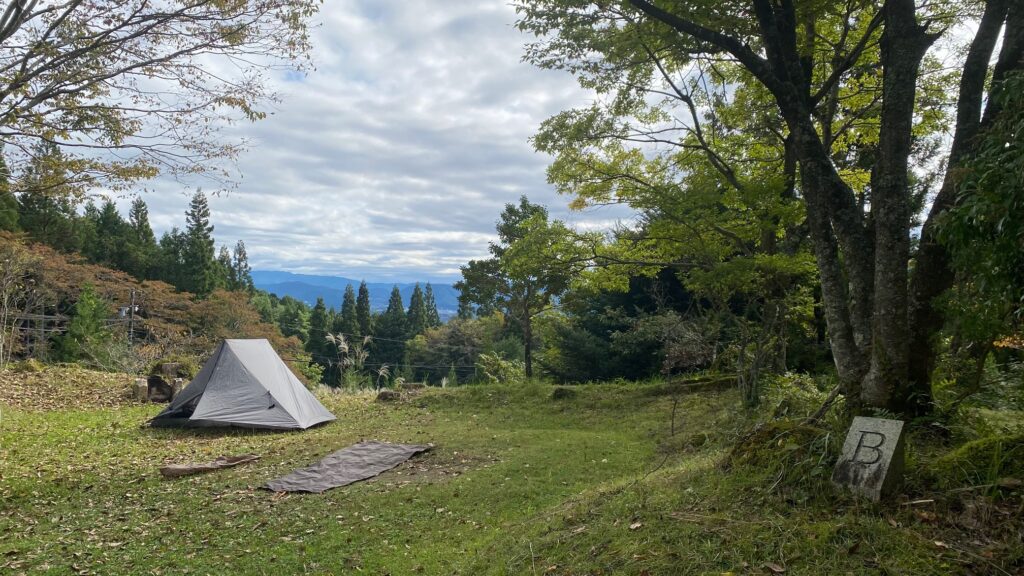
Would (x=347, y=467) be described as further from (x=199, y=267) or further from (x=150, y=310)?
(x=199, y=267)

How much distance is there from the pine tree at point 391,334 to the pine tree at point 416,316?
60cm

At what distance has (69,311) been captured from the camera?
24.2m

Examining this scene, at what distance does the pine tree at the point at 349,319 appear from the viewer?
3969 centimetres

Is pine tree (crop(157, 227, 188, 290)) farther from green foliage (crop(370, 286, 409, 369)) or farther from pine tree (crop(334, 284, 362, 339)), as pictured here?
green foliage (crop(370, 286, 409, 369))

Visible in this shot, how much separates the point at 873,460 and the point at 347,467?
533cm

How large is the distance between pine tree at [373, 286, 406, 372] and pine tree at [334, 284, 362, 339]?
2199 mm

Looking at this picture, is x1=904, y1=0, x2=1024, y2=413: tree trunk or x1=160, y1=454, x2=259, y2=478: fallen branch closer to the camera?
x1=904, y1=0, x2=1024, y2=413: tree trunk

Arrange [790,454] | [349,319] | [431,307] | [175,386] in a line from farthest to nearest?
[431,307], [349,319], [175,386], [790,454]

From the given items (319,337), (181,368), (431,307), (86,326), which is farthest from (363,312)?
(181,368)

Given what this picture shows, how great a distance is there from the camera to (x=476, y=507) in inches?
195

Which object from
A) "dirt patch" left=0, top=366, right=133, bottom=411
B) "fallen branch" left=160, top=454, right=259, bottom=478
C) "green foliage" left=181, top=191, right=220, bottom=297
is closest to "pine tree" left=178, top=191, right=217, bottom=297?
"green foliage" left=181, top=191, right=220, bottom=297

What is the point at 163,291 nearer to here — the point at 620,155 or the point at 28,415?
the point at 28,415

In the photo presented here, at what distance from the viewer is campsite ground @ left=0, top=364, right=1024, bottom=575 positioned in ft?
8.48

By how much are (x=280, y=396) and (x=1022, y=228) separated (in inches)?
380
